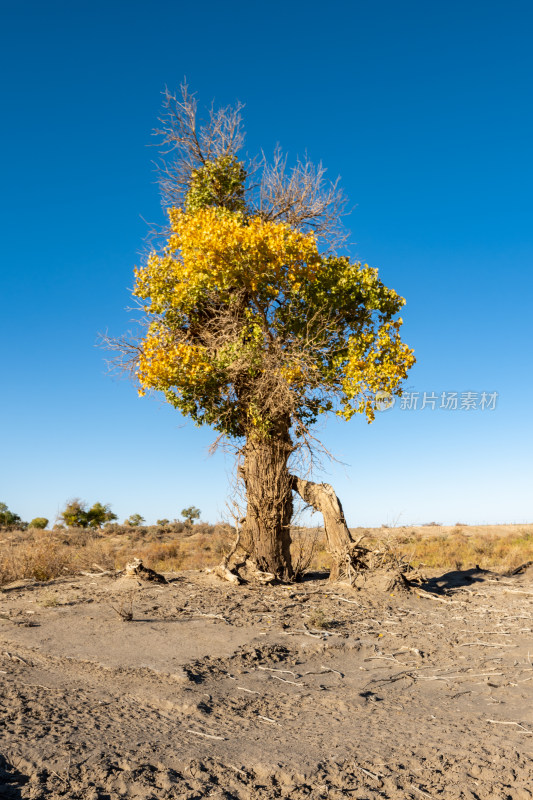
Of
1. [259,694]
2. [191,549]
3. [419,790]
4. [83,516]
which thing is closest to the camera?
[419,790]

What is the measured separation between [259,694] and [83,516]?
1357 inches

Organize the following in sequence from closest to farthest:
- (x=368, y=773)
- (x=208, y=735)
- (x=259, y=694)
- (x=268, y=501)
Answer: (x=368, y=773) < (x=208, y=735) < (x=259, y=694) < (x=268, y=501)

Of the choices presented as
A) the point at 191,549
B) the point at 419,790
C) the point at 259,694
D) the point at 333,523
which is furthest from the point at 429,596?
the point at 191,549

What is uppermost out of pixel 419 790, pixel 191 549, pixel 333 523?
pixel 333 523

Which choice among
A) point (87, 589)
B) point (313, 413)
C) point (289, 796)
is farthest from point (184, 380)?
point (289, 796)

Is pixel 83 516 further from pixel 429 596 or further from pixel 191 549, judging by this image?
pixel 429 596

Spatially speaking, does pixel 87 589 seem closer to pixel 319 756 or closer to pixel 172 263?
pixel 172 263

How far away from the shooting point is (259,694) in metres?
6.81

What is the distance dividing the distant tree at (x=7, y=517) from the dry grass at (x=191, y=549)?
614cm

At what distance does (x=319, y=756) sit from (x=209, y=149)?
13.2 metres

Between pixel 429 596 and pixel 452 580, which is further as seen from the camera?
pixel 452 580

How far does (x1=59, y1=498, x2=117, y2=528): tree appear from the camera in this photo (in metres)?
38.4

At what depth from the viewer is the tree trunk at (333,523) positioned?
13.1 meters

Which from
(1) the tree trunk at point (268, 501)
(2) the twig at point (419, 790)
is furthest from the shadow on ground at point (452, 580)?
(2) the twig at point (419, 790)
